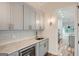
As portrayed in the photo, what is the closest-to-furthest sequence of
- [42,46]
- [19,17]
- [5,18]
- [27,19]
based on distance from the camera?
[5,18] < [42,46] < [19,17] < [27,19]

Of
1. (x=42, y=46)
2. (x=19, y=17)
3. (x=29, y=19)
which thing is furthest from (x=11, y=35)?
(x=42, y=46)

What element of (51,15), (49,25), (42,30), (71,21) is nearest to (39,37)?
(42,30)

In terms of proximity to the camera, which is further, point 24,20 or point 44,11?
point 24,20

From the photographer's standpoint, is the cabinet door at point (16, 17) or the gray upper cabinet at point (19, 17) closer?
the gray upper cabinet at point (19, 17)

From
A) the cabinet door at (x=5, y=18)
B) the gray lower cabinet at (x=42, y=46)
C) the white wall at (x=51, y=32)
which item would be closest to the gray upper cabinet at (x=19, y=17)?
the cabinet door at (x=5, y=18)

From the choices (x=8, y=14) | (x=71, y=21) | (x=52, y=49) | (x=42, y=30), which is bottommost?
(x=52, y=49)

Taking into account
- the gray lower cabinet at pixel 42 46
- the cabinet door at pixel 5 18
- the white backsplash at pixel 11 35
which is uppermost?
the cabinet door at pixel 5 18

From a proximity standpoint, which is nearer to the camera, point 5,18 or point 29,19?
point 5,18

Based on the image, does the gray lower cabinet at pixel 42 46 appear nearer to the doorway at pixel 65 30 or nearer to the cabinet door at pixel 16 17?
the doorway at pixel 65 30

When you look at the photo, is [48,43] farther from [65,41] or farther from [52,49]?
[65,41]

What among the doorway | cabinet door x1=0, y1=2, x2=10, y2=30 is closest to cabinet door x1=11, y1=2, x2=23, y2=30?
cabinet door x1=0, y1=2, x2=10, y2=30

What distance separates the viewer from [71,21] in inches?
80.4

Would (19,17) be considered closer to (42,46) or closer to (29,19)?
(29,19)

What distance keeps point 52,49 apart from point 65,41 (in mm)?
349
